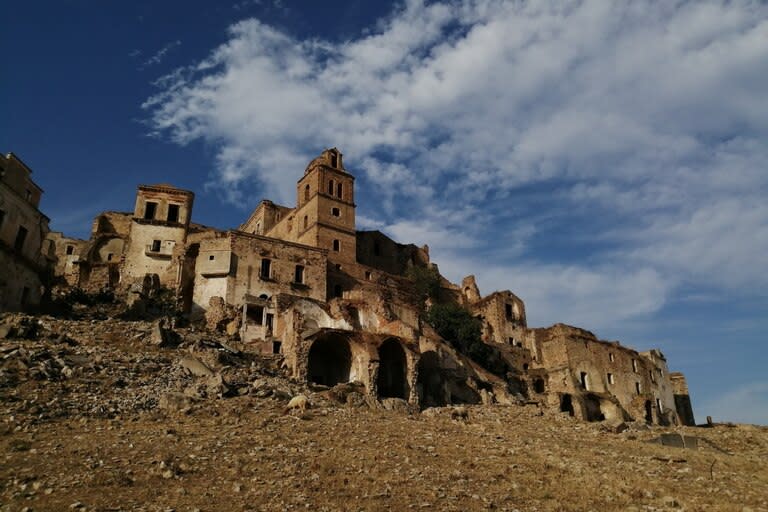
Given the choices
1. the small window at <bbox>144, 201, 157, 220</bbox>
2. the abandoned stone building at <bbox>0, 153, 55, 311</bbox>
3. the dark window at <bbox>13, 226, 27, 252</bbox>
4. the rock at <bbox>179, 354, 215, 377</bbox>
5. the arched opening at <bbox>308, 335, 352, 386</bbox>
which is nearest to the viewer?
the rock at <bbox>179, 354, 215, 377</bbox>

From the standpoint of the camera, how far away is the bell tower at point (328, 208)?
54562mm

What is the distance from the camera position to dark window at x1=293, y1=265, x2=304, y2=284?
46.8m

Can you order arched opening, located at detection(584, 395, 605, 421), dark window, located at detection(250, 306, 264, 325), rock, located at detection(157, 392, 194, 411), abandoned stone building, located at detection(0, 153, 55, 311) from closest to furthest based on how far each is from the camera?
rock, located at detection(157, 392, 194, 411) < abandoned stone building, located at detection(0, 153, 55, 311) < dark window, located at detection(250, 306, 264, 325) < arched opening, located at detection(584, 395, 605, 421)

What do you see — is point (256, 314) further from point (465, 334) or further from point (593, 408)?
point (593, 408)

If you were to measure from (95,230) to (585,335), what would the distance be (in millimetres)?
42472

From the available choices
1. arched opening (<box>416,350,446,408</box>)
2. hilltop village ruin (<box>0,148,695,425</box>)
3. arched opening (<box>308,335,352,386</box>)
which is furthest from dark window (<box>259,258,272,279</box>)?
arched opening (<box>416,350,446,408</box>)

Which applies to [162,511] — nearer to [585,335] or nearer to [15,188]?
[15,188]

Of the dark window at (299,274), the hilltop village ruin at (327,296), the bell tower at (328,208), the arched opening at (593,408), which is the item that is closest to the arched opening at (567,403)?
the hilltop village ruin at (327,296)

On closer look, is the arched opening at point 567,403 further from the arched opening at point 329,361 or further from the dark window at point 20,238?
the dark window at point 20,238

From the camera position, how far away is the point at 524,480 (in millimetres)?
20078

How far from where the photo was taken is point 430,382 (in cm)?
4138

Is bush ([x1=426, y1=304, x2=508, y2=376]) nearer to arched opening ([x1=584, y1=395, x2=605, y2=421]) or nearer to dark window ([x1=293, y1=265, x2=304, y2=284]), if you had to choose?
arched opening ([x1=584, y1=395, x2=605, y2=421])

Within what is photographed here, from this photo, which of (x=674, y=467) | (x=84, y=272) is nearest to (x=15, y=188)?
(x=84, y=272)

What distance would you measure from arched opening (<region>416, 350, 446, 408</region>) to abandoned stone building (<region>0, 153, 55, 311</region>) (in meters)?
22.3
